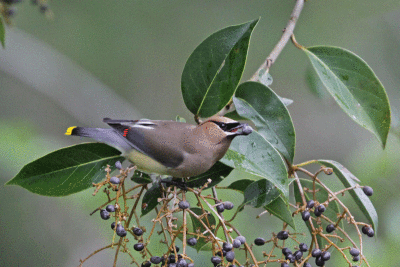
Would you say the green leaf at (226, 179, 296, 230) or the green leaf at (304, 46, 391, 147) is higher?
the green leaf at (304, 46, 391, 147)

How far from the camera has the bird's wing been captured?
1841mm

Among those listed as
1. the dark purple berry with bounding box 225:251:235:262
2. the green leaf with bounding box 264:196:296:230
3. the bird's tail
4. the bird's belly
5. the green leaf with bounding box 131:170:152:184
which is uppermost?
the bird's tail

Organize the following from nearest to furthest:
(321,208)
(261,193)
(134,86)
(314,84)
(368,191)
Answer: (321,208)
(261,193)
(368,191)
(314,84)
(134,86)

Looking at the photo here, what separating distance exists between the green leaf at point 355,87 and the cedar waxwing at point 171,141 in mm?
570

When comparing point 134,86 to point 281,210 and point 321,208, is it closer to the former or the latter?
point 281,210

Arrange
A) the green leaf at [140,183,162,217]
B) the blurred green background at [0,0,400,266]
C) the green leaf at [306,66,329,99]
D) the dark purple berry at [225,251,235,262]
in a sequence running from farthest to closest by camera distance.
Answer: the blurred green background at [0,0,400,266] → the green leaf at [306,66,329,99] → the green leaf at [140,183,162,217] → the dark purple berry at [225,251,235,262]

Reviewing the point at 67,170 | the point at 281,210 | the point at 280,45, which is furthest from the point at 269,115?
the point at 67,170

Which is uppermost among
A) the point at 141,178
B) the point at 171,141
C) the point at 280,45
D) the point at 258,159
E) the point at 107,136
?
the point at 280,45

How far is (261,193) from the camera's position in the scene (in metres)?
1.73

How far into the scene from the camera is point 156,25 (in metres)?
7.38

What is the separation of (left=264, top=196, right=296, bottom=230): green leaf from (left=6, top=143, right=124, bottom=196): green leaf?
0.71 metres

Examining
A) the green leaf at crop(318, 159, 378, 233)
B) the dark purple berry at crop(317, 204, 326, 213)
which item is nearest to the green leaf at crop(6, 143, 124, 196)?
the dark purple berry at crop(317, 204, 326, 213)

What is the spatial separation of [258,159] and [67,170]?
82 cm

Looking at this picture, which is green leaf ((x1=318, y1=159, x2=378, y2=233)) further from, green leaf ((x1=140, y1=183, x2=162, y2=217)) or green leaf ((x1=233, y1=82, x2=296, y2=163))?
green leaf ((x1=140, y1=183, x2=162, y2=217))
